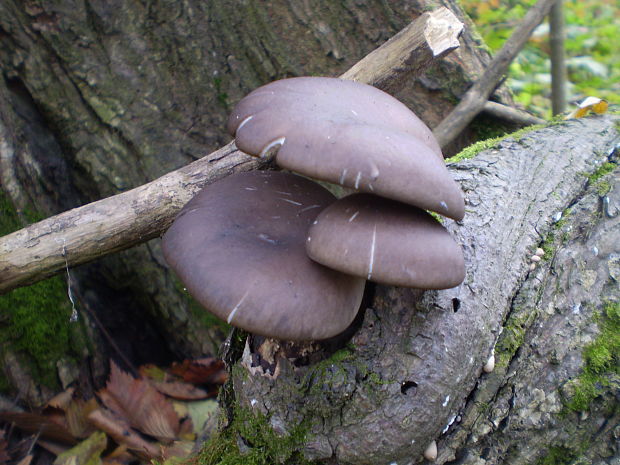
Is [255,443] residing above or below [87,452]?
above

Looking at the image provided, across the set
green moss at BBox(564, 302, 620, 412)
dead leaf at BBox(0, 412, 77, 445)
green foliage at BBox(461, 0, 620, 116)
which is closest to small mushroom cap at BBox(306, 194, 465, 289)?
green moss at BBox(564, 302, 620, 412)

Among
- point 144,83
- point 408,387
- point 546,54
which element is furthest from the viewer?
point 546,54

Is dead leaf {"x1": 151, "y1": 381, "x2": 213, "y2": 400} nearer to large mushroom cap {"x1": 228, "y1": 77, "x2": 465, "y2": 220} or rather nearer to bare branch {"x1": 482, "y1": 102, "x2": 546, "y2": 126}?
large mushroom cap {"x1": 228, "y1": 77, "x2": 465, "y2": 220}

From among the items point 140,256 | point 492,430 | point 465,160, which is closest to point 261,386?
point 492,430

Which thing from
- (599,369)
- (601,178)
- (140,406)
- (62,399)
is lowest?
(140,406)

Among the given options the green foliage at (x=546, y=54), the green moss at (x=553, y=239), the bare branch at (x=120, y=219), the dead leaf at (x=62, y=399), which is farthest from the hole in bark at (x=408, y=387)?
the green foliage at (x=546, y=54)

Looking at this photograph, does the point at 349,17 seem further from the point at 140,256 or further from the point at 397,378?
the point at 397,378

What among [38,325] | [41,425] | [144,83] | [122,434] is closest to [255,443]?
[122,434]

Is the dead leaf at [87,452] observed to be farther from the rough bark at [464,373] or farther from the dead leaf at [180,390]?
the rough bark at [464,373]

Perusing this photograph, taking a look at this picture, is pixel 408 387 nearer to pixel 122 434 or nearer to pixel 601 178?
pixel 601 178
